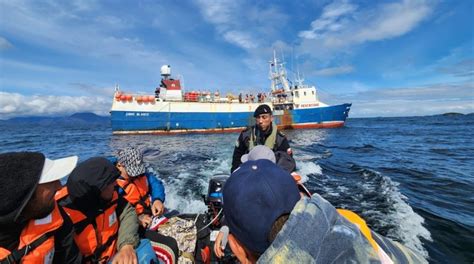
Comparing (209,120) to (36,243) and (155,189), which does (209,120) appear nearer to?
(155,189)

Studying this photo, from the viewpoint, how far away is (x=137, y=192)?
332 centimetres

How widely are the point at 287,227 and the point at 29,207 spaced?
160 cm

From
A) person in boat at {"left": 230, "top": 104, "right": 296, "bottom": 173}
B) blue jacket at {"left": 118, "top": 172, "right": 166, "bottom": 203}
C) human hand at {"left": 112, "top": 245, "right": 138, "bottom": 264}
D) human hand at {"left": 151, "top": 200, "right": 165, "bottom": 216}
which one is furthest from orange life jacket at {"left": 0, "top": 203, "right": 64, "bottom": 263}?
person in boat at {"left": 230, "top": 104, "right": 296, "bottom": 173}

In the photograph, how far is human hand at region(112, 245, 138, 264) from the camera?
211cm

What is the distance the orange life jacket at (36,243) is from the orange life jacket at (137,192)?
1572mm

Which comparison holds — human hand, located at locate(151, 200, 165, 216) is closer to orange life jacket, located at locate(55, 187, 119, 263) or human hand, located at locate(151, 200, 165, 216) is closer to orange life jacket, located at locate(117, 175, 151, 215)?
orange life jacket, located at locate(117, 175, 151, 215)

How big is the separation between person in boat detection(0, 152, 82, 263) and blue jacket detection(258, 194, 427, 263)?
1450mm

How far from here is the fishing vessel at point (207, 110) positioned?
96.1ft

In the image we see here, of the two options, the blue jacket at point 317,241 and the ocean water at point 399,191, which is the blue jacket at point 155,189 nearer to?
the ocean water at point 399,191

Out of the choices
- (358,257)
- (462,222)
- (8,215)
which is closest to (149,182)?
(8,215)

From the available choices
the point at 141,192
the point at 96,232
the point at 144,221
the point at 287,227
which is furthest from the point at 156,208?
the point at 287,227

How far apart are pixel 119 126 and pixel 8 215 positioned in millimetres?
31149

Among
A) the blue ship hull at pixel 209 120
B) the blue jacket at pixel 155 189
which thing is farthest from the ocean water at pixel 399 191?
the blue ship hull at pixel 209 120

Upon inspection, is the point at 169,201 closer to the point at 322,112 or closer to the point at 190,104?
the point at 190,104
